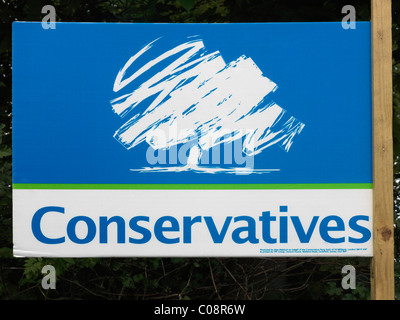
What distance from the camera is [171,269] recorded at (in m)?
4.48

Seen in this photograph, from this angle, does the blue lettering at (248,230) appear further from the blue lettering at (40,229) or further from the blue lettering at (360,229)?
the blue lettering at (40,229)

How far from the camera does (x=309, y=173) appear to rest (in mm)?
3074

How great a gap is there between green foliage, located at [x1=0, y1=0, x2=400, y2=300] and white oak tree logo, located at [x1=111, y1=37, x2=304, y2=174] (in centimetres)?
116

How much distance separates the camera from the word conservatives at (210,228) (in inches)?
121

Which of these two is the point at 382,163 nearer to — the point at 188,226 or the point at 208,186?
the point at 208,186

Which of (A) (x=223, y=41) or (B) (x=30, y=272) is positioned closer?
(A) (x=223, y=41)

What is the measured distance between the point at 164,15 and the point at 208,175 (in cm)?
195

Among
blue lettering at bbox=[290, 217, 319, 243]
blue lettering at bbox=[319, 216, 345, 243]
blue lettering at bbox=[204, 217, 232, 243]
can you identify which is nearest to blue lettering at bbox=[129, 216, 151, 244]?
blue lettering at bbox=[204, 217, 232, 243]

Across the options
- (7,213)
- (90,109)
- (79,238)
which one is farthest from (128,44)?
(7,213)

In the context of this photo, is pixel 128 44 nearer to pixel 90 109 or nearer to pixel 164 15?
pixel 90 109

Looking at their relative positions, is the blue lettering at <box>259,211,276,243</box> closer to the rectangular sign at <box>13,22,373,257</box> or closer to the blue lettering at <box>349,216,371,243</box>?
the rectangular sign at <box>13,22,373,257</box>

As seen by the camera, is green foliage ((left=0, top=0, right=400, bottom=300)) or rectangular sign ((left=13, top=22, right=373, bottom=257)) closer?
rectangular sign ((left=13, top=22, right=373, bottom=257))

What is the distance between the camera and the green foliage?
421cm

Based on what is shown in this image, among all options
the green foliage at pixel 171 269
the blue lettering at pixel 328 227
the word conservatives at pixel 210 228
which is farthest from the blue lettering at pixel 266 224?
the green foliage at pixel 171 269
